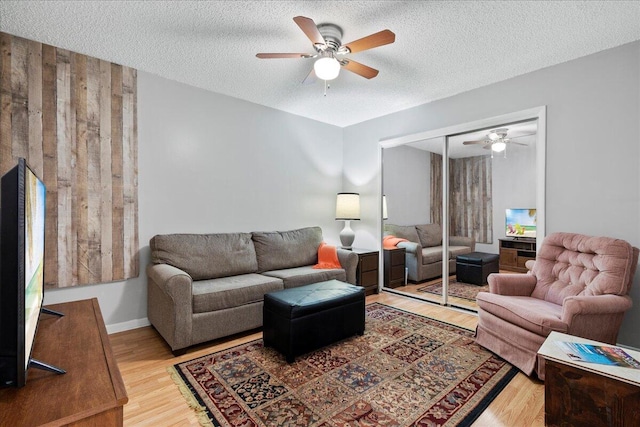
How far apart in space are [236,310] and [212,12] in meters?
2.35

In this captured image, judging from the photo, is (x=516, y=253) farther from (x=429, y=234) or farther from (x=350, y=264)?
(x=350, y=264)

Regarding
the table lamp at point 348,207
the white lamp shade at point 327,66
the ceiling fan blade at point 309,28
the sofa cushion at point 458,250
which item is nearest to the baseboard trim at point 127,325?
the table lamp at point 348,207

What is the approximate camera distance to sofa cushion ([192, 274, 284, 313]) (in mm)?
2607

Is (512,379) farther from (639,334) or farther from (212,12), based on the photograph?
(212,12)

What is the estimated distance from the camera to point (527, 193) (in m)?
3.27

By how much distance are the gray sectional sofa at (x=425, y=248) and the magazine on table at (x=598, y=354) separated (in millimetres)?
2082

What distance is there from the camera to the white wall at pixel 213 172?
10.2 ft

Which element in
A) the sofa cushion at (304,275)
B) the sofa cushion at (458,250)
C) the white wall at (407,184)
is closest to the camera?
the sofa cushion at (304,275)

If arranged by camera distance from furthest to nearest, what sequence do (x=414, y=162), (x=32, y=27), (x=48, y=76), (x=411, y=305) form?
(x=414, y=162) → (x=411, y=305) → (x=48, y=76) → (x=32, y=27)

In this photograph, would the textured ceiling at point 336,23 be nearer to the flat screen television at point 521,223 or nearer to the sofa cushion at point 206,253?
the flat screen television at point 521,223

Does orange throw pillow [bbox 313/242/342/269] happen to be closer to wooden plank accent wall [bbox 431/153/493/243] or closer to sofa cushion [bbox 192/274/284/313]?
sofa cushion [bbox 192/274/284/313]

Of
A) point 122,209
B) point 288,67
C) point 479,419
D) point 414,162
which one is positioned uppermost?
point 288,67

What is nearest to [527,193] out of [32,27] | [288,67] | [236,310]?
[288,67]

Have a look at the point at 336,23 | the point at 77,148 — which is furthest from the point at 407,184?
the point at 77,148
